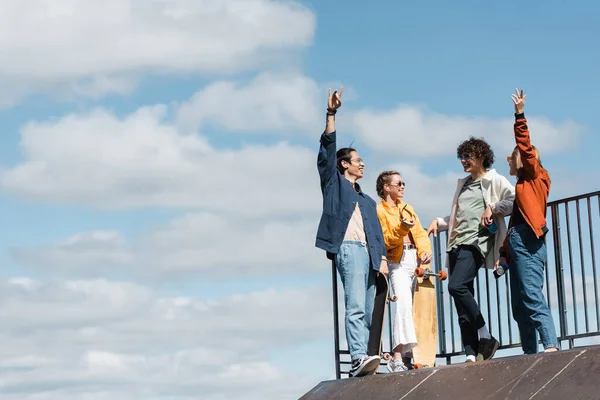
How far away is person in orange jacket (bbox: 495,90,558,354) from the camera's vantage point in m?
8.01

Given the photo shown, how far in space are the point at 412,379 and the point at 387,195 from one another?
2.02 meters

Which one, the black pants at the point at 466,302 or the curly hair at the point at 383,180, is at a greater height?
the curly hair at the point at 383,180

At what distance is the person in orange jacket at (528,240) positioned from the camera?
8008 mm

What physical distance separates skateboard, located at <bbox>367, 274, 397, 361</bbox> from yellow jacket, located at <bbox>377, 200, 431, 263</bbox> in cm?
39

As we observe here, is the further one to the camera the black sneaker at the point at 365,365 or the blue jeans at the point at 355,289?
the blue jeans at the point at 355,289

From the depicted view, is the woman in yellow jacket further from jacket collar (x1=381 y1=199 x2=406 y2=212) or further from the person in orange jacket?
the person in orange jacket

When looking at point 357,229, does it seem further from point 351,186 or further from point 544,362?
point 544,362

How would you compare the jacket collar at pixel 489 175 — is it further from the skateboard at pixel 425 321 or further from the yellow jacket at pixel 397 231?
the skateboard at pixel 425 321

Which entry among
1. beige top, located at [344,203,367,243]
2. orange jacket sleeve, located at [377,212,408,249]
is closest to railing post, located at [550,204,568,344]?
orange jacket sleeve, located at [377,212,408,249]

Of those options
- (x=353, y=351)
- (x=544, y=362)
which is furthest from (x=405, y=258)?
(x=544, y=362)

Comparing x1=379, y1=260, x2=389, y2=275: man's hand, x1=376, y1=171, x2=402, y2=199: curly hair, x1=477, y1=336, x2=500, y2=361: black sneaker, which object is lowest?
x1=477, y1=336, x2=500, y2=361: black sneaker

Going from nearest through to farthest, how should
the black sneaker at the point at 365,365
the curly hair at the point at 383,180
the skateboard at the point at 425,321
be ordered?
1. the black sneaker at the point at 365,365
2. the curly hair at the point at 383,180
3. the skateboard at the point at 425,321

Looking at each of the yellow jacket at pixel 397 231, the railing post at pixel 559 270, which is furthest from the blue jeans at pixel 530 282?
the yellow jacket at pixel 397 231

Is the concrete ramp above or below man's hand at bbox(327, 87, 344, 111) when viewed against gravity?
below
